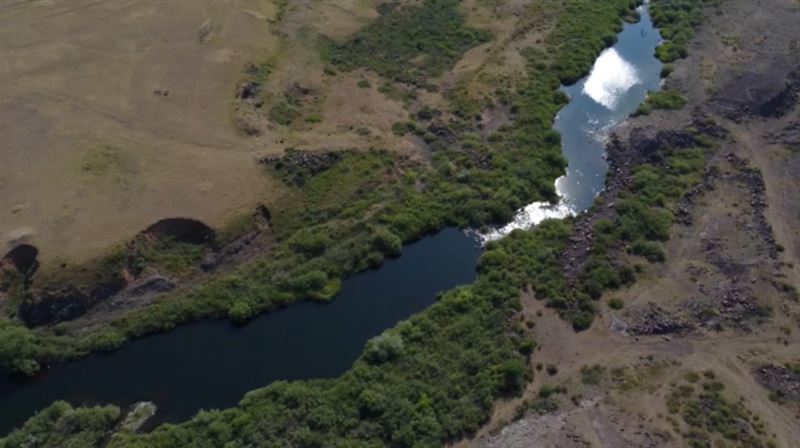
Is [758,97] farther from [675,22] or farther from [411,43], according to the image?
[411,43]

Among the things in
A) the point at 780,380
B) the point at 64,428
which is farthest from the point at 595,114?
the point at 64,428

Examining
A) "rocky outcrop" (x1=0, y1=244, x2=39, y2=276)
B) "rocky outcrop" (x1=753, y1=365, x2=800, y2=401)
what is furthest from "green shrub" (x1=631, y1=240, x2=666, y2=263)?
"rocky outcrop" (x1=0, y1=244, x2=39, y2=276)

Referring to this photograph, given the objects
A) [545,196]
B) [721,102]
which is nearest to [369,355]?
[545,196]

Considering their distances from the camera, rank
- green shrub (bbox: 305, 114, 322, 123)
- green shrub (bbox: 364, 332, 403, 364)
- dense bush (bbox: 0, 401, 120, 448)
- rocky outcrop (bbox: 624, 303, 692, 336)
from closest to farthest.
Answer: dense bush (bbox: 0, 401, 120, 448) < green shrub (bbox: 364, 332, 403, 364) < rocky outcrop (bbox: 624, 303, 692, 336) < green shrub (bbox: 305, 114, 322, 123)

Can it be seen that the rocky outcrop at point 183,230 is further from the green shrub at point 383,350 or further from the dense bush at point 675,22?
the dense bush at point 675,22

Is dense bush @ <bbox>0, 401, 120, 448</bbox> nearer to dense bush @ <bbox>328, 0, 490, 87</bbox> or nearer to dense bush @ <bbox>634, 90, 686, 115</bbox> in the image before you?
dense bush @ <bbox>328, 0, 490, 87</bbox>

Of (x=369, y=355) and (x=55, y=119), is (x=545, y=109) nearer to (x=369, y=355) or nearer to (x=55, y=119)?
(x=369, y=355)
